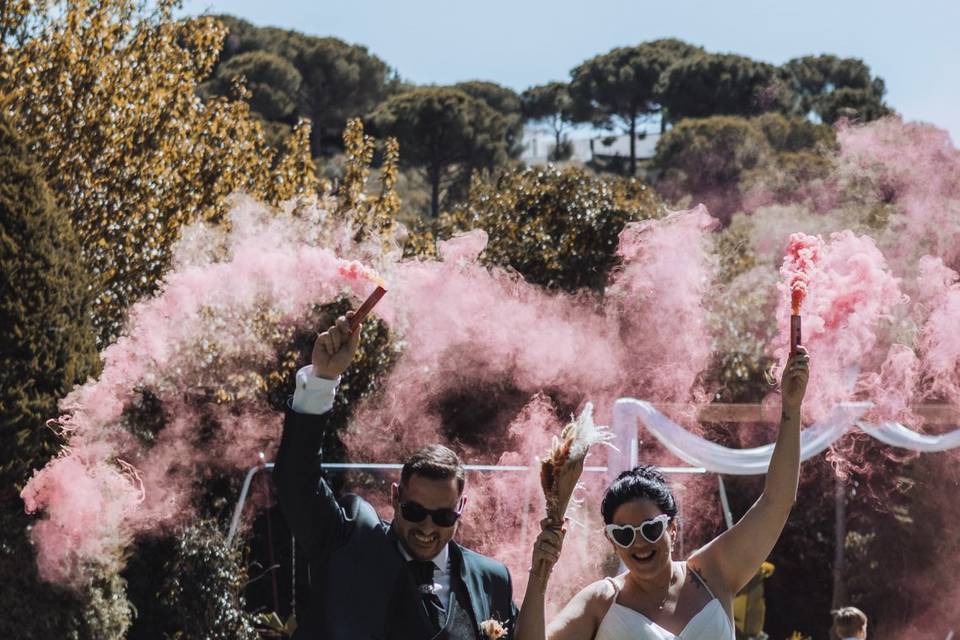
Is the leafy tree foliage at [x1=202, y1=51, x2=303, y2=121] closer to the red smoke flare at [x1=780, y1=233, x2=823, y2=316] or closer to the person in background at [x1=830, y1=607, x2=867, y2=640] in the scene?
the person in background at [x1=830, y1=607, x2=867, y2=640]

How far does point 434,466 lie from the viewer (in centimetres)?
293

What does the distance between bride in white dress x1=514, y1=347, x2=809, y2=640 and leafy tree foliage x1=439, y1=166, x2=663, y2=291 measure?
9239 mm

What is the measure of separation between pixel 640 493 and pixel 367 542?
72cm

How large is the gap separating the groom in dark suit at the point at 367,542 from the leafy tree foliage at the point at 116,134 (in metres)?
7.98

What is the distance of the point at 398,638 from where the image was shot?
2836 mm

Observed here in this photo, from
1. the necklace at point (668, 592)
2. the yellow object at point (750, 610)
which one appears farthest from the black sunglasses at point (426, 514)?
the yellow object at point (750, 610)

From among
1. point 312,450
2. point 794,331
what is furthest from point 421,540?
point 794,331

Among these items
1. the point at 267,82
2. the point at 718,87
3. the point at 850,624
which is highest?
the point at 718,87

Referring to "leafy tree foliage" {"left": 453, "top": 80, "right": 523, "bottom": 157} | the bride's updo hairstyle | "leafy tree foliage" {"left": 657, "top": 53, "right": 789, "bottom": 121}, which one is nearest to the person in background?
the bride's updo hairstyle

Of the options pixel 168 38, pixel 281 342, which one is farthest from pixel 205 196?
pixel 281 342

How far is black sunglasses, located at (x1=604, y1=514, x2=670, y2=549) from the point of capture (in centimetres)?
311

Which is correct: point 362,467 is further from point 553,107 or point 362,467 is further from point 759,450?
point 553,107

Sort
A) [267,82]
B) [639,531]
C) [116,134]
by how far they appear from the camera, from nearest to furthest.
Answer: [639,531], [116,134], [267,82]

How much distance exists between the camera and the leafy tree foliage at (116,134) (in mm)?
A: 10867
